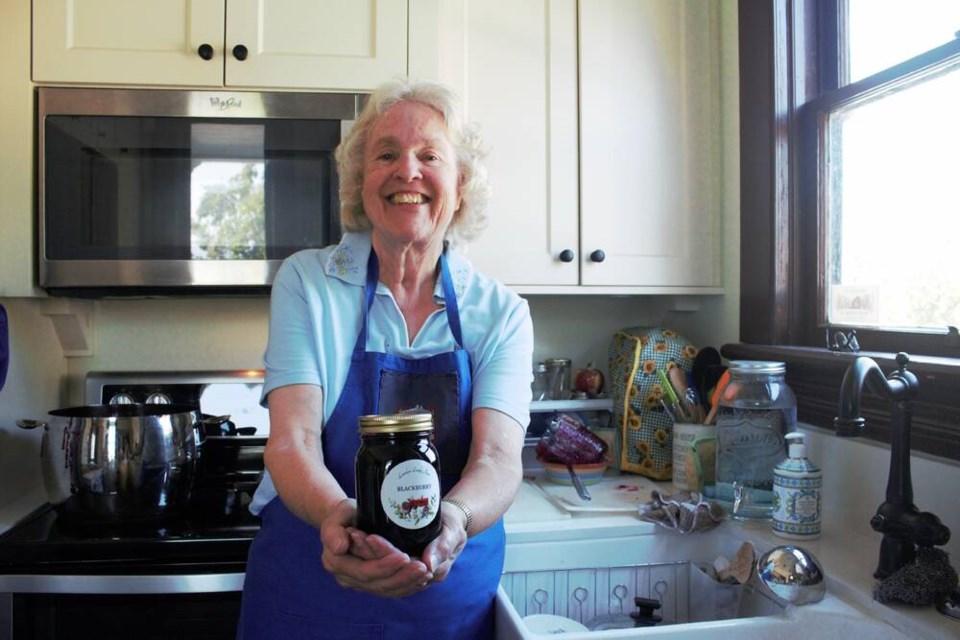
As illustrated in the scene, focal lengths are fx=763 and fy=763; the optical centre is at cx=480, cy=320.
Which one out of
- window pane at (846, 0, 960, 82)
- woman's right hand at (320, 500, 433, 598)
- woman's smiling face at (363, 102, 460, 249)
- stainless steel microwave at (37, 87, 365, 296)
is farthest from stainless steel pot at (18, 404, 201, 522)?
window pane at (846, 0, 960, 82)

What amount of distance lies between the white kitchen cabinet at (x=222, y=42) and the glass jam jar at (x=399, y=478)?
1067 millimetres

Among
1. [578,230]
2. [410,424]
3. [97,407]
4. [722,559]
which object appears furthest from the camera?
[578,230]

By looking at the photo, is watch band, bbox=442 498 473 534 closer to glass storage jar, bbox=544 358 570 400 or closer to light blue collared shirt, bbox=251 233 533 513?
light blue collared shirt, bbox=251 233 533 513

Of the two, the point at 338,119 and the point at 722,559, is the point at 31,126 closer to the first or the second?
the point at 338,119

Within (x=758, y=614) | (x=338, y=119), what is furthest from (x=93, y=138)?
(x=758, y=614)

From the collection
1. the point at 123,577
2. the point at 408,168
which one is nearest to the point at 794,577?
the point at 408,168

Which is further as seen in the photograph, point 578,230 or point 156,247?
point 578,230

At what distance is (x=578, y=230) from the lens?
1853 mm

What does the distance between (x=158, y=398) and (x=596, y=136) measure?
126 centimetres

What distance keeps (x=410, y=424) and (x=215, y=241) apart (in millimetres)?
1005

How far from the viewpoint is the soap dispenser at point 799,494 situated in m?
1.34

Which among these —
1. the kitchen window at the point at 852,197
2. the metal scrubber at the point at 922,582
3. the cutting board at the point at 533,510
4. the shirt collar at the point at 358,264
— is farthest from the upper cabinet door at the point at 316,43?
the metal scrubber at the point at 922,582

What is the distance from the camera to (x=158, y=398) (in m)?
1.90

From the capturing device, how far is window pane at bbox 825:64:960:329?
139 cm
